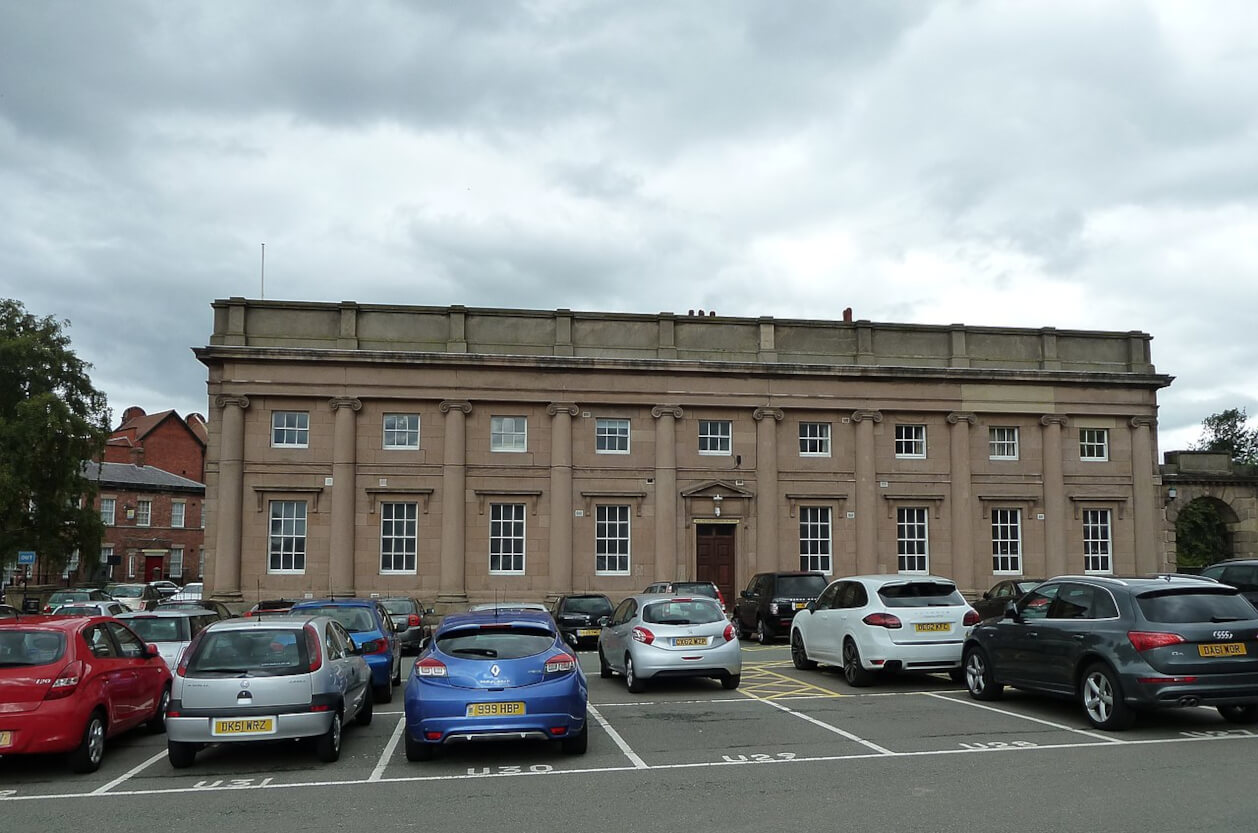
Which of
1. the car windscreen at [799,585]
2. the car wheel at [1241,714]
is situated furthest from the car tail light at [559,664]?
the car windscreen at [799,585]

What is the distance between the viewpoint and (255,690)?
10328 millimetres

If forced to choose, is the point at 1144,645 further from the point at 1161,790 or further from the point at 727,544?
the point at 727,544

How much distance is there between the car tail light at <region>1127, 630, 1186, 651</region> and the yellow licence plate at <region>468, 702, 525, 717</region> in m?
6.29

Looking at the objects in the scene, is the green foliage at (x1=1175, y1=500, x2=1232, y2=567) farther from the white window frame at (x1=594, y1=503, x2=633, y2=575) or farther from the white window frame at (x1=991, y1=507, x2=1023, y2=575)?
the white window frame at (x1=594, y1=503, x2=633, y2=575)

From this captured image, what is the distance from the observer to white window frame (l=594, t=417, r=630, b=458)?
33.0 metres

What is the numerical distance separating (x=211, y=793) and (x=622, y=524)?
77.4 ft

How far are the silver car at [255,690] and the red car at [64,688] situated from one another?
0.77 m

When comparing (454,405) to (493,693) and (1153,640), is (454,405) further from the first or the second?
(1153,640)

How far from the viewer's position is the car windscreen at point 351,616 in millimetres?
15906

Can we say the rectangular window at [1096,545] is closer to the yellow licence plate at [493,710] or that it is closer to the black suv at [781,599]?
the black suv at [781,599]

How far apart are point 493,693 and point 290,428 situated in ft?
76.5

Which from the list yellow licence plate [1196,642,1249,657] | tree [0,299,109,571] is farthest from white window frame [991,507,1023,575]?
tree [0,299,109,571]

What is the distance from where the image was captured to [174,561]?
65.4 metres

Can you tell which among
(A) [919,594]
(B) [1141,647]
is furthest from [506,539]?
(B) [1141,647]
